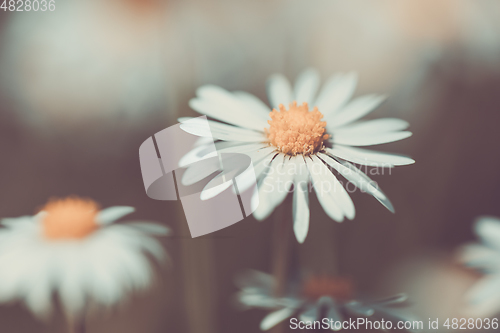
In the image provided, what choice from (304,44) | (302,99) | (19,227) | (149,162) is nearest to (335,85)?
(302,99)

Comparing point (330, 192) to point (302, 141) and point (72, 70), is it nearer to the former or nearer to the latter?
point (302, 141)

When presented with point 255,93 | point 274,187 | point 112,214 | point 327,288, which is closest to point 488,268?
point 327,288

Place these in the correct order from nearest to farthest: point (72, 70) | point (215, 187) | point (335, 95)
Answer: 1. point (215, 187)
2. point (335, 95)
3. point (72, 70)

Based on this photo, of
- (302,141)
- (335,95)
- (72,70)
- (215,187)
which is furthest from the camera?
(72,70)

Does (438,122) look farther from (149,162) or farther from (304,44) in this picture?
(149,162)

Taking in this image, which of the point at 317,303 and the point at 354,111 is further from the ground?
the point at 354,111

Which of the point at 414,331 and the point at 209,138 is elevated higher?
the point at 209,138

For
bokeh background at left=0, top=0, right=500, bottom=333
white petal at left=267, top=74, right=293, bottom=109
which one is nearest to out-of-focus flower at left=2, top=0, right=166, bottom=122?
bokeh background at left=0, top=0, right=500, bottom=333

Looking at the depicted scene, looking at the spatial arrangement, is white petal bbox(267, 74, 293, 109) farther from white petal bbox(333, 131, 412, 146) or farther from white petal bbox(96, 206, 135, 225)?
white petal bbox(96, 206, 135, 225)
